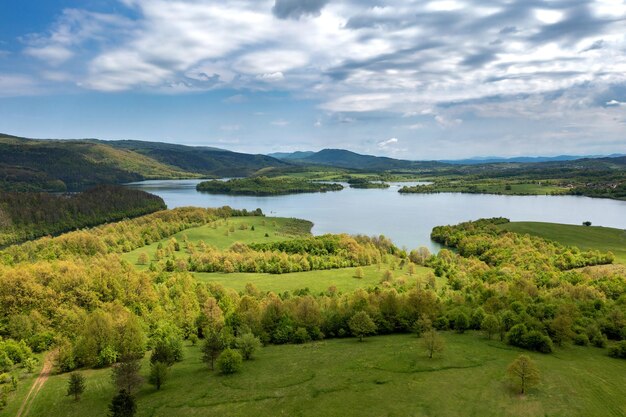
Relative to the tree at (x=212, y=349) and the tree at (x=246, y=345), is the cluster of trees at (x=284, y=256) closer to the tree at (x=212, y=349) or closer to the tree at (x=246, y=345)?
the tree at (x=246, y=345)

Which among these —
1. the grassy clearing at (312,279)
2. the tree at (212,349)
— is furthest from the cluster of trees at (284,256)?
the tree at (212,349)

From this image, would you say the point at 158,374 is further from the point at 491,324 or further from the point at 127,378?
the point at 491,324

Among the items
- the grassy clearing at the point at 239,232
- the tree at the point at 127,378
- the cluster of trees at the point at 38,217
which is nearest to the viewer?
the tree at the point at 127,378

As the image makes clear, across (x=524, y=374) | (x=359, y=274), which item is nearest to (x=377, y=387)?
(x=524, y=374)

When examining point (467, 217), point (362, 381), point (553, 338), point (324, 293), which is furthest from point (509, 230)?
point (362, 381)

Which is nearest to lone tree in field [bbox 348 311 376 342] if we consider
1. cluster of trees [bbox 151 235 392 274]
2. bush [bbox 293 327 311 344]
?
bush [bbox 293 327 311 344]

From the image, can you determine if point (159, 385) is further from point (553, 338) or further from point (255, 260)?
point (255, 260)
